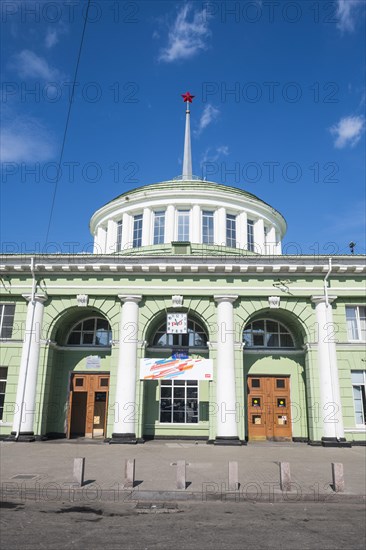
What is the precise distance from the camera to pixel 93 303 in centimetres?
2067

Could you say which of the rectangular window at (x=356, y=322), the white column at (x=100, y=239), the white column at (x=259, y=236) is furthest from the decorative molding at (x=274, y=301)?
the white column at (x=100, y=239)

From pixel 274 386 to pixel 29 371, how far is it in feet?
37.5

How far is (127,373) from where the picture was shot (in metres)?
19.4

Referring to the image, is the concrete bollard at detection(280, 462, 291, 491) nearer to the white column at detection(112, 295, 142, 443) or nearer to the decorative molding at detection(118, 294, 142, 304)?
the white column at detection(112, 295, 142, 443)

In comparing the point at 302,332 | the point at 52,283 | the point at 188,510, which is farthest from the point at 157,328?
the point at 188,510

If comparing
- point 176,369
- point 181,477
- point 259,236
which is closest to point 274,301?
point 176,369

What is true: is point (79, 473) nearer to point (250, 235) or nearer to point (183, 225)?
point (183, 225)

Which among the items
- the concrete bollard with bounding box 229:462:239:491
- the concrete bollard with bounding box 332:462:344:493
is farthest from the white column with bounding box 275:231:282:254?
the concrete bollard with bounding box 229:462:239:491

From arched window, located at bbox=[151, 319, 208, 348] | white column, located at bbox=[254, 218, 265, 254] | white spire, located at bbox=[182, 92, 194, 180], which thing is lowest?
arched window, located at bbox=[151, 319, 208, 348]

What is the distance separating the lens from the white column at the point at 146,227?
83.6 ft

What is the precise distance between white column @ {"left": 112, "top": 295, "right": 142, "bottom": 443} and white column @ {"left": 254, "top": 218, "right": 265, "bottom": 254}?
30.7ft

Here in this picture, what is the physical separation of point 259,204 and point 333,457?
1579cm

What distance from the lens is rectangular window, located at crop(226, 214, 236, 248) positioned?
25.7 metres

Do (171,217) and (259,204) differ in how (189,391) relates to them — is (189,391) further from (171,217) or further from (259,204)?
(259,204)
